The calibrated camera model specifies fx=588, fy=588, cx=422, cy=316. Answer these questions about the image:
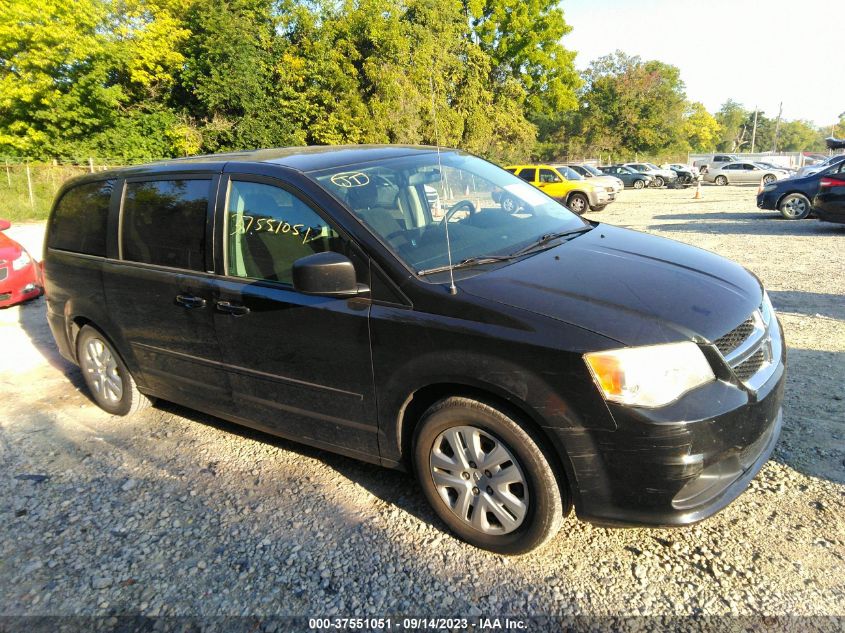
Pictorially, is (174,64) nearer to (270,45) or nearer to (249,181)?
(270,45)

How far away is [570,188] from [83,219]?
56.5 ft

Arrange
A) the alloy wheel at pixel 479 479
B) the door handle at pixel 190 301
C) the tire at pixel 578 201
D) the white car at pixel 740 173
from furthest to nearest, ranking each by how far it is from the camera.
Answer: the white car at pixel 740 173, the tire at pixel 578 201, the door handle at pixel 190 301, the alloy wheel at pixel 479 479

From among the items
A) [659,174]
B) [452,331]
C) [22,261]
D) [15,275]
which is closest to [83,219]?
[452,331]

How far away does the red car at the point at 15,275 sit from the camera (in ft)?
25.9

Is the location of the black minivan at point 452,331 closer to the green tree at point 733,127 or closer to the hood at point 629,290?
the hood at point 629,290

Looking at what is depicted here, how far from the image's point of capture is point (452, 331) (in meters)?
2.54

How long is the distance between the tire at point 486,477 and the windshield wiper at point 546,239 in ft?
3.09

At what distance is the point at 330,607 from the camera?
2.49 metres

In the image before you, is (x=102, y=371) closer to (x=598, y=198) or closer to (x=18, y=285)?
(x=18, y=285)

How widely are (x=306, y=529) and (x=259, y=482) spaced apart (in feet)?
1.96

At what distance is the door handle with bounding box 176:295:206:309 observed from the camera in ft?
11.2

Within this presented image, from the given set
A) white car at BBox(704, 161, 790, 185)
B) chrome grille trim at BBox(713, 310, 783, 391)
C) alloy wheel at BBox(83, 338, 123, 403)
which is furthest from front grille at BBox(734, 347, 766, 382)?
white car at BBox(704, 161, 790, 185)

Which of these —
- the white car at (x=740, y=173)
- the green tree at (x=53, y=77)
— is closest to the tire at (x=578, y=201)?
the green tree at (x=53, y=77)

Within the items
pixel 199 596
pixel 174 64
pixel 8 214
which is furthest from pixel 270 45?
pixel 199 596
